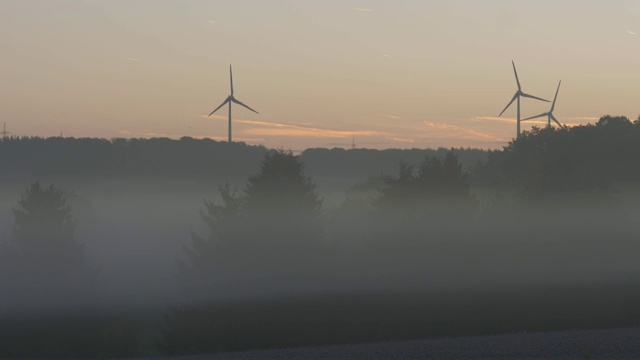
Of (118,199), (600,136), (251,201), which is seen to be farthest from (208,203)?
(118,199)

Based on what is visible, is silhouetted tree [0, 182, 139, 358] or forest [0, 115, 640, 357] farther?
silhouetted tree [0, 182, 139, 358]

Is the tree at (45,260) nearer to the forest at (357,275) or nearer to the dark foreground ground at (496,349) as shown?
the forest at (357,275)

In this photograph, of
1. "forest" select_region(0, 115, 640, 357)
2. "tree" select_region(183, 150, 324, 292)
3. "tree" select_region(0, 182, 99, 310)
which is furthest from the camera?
"tree" select_region(0, 182, 99, 310)

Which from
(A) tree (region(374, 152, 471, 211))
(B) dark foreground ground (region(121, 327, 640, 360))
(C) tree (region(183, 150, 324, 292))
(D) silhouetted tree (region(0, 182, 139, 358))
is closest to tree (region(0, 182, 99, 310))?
(D) silhouetted tree (region(0, 182, 139, 358))

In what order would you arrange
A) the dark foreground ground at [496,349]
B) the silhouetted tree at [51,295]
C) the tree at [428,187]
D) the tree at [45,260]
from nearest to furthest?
the dark foreground ground at [496,349], the silhouetted tree at [51,295], the tree at [428,187], the tree at [45,260]

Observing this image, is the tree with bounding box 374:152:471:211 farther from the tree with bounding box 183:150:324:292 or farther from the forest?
the tree with bounding box 183:150:324:292

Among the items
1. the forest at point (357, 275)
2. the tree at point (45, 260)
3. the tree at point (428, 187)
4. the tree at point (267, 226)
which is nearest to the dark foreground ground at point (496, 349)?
the forest at point (357, 275)

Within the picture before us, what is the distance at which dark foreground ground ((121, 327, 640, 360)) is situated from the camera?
2917 centimetres

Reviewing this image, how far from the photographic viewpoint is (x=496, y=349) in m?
30.2

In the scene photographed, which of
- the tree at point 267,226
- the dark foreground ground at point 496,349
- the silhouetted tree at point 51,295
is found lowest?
the silhouetted tree at point 51,295

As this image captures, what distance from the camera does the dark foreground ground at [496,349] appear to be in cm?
2917

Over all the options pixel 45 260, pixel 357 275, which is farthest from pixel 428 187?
pixel 45 260

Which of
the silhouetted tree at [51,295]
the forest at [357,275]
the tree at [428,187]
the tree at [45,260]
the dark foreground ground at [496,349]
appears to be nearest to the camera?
the dark foreground ground at [496,349]

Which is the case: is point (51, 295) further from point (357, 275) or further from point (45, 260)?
point (357, 275)
